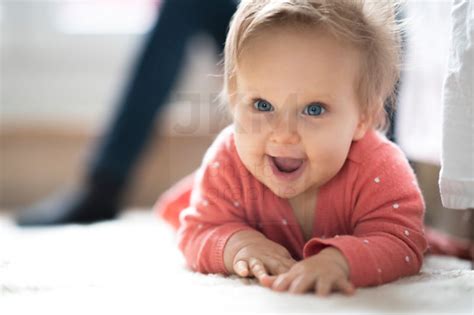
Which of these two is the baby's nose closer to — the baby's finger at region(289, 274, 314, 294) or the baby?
the baby

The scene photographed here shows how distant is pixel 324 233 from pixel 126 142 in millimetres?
680

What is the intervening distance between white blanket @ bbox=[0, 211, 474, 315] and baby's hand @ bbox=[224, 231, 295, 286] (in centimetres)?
2

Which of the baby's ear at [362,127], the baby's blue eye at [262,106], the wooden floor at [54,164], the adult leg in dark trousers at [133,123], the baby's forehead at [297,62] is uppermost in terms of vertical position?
the baby's forehead at [297,62]

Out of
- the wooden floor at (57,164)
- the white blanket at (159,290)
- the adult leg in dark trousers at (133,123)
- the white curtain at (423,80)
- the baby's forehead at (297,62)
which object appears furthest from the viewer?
the wooden floor at (57,164)

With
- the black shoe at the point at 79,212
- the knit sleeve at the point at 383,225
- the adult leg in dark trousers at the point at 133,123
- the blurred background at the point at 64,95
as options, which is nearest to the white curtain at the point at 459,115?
the knit sleeve at the point at 383,225

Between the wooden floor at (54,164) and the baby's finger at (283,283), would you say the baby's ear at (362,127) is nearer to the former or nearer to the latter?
the baby's finger at (283,283)

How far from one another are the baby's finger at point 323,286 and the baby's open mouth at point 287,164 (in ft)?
0.53

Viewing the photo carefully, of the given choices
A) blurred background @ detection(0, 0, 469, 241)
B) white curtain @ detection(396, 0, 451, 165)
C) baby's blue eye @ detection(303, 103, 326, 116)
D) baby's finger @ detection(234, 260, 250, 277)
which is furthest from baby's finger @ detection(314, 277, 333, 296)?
blurred background @ detection(0, 0, 469, 241)

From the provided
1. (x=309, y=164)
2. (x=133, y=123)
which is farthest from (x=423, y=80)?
(x=133, y=123)

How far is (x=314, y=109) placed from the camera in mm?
773

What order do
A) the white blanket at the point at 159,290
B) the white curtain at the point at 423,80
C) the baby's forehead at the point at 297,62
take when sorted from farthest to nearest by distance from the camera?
the white curtain at the point at 423,80, the baby's forehead at the point at 297,62, the white blanket at the point at 159,290

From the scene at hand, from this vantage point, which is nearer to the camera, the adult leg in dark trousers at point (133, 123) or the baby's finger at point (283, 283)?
the baby's finger at point (283, 283)

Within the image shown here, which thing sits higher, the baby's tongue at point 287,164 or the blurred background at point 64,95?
the baby's tongue at point 287,164

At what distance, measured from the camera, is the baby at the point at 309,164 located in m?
0.75
